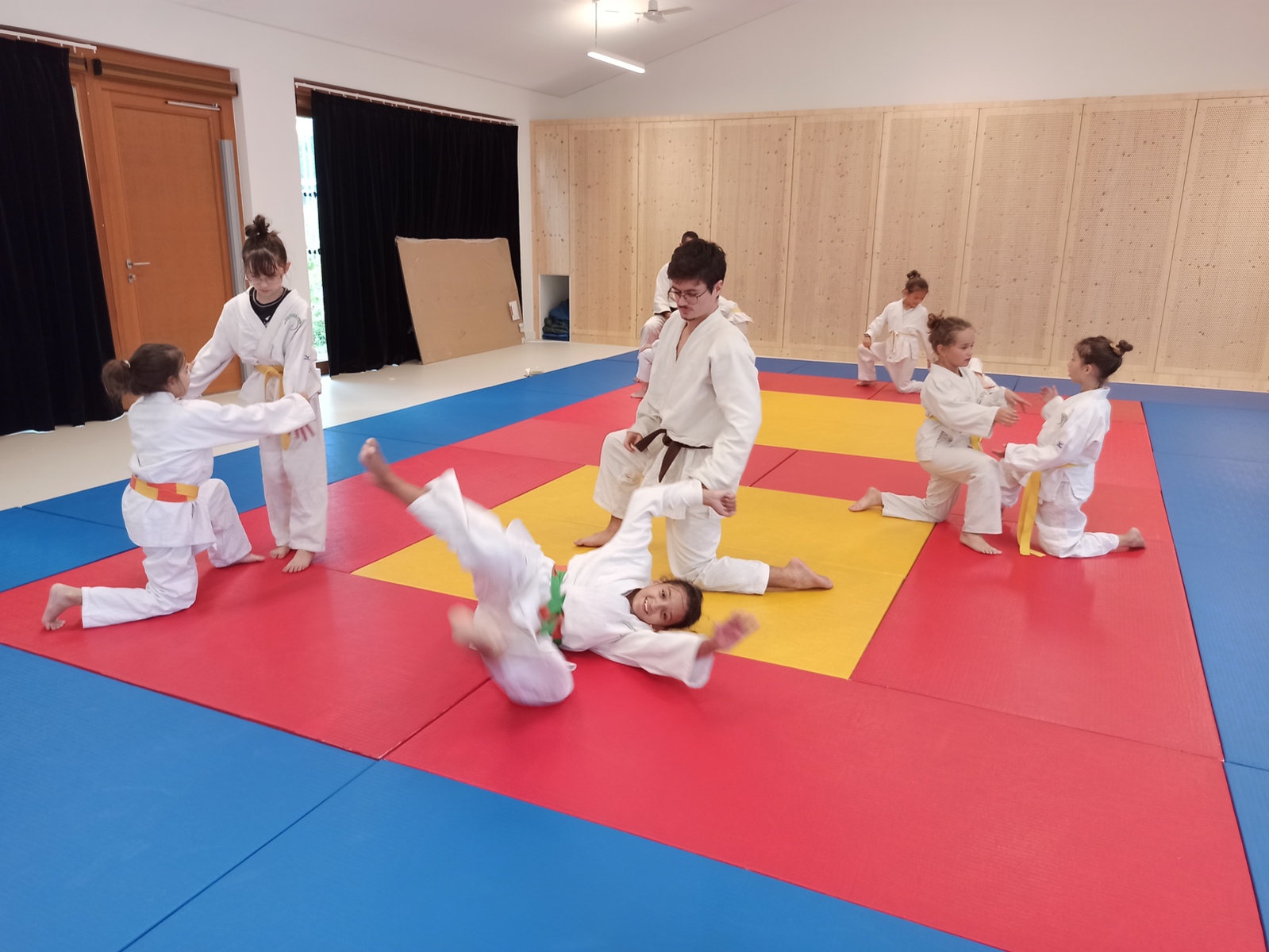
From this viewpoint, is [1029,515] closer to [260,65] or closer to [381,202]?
[260,65]

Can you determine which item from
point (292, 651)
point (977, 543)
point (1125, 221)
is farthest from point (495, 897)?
point (1125, 221)

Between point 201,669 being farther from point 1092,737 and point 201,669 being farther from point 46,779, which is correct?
point 1092,737

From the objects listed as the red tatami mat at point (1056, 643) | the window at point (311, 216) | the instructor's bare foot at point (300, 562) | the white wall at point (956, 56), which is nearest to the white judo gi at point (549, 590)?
the red tatami mat at point (1056, 643)

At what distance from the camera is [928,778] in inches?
95.6

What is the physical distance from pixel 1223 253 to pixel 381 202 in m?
8.73

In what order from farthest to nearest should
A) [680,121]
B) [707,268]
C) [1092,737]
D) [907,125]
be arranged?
1. [680,121]
2. [907,125]
3. [707,268]
4. [1092,737]

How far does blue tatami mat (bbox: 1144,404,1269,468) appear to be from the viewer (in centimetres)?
624

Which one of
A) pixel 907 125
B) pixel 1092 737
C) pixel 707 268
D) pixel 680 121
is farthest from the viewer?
pixel 680 121

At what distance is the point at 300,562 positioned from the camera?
3.88 m

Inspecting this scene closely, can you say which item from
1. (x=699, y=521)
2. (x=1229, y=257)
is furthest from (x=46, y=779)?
(x=1229, y=257)

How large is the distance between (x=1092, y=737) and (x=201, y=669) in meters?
2.88

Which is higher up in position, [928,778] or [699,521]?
[699,521]

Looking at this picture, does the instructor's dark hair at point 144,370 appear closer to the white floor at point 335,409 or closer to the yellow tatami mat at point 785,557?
the yellow tatami mat at point 785,557

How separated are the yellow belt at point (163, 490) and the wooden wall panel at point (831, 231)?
846cm
